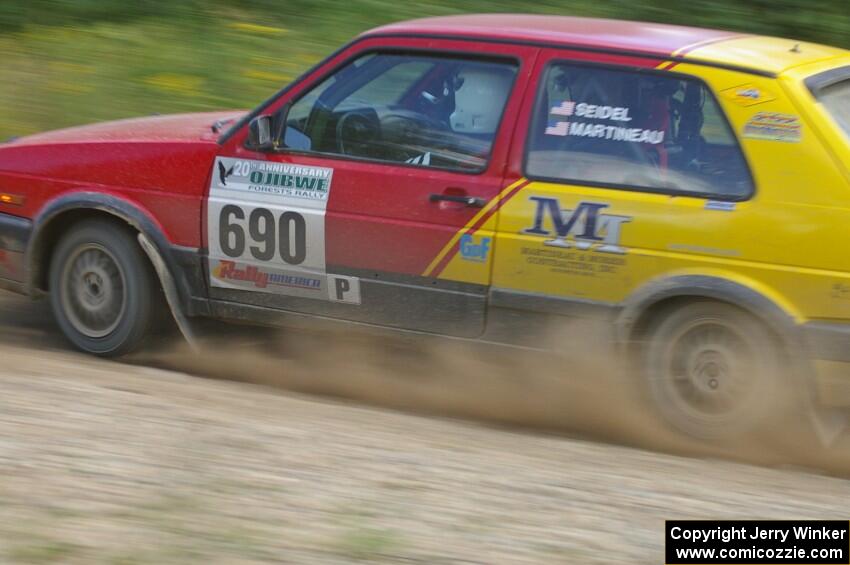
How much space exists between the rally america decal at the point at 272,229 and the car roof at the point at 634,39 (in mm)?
811

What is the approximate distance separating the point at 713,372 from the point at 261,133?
7.65ft

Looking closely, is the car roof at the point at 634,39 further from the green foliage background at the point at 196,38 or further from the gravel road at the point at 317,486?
the green foliage background at the point at 196,38

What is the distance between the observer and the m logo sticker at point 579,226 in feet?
15.6

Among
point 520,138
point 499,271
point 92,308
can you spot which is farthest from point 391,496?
point 92,308

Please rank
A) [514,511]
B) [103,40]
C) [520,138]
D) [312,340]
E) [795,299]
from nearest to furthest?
[514,511] → [795,299] → [520,138] → [312,340] → [103,40]

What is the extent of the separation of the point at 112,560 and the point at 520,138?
257 centimetres

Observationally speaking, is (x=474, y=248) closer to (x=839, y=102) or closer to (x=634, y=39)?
(x=634, y=39)

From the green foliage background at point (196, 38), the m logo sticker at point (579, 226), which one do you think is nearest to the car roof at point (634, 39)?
the m logo sticker at point (579, 226)

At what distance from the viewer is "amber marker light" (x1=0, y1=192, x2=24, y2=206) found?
5.91 metres

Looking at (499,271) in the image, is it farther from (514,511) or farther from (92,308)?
(92,308)

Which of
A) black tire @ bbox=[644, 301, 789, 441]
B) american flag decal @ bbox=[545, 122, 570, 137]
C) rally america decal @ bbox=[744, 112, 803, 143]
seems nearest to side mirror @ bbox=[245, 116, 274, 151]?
american flag decal @ bbox=[545, 122, 570, 137]

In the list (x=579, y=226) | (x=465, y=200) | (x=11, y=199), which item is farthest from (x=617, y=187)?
(x=11, y=199)

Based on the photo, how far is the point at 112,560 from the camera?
3.24 metres

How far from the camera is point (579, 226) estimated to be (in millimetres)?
4805
